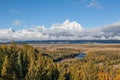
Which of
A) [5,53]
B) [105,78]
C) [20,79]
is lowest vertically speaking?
[105,78]

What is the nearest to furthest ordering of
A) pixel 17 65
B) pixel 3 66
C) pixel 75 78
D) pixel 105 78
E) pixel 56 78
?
pixel 3 66 → pixel 17 65 → pixel 56 78 → pixel 75 78 → pixel 105 78

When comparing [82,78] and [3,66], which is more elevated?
[3,66]

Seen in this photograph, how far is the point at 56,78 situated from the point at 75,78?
14536mm

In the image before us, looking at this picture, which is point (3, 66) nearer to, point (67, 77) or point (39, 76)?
point (39, 76)

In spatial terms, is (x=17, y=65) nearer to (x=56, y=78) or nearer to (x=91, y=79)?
(x=56, y=78)

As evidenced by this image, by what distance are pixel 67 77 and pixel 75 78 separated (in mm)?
6651

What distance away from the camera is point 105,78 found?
197m

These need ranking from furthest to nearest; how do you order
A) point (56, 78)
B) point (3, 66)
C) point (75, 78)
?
point (75, 78), point (56, 78), point (3, 66)

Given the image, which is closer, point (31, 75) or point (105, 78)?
point (31, 75)

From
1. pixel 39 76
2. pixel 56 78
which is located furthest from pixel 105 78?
pixel 39 76

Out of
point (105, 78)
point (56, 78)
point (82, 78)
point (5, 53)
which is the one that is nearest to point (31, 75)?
point (56, 78)

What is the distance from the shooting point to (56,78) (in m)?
130

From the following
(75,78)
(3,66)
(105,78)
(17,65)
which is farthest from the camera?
(105,78)

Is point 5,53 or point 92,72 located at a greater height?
point 5,53
